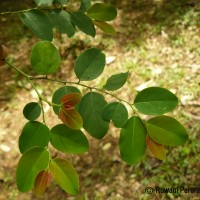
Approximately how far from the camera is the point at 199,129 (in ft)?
7.49

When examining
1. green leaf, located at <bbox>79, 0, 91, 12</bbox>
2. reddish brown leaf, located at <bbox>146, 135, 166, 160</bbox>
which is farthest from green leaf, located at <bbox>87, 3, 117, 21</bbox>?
reddish brown leaf, located at <bbox>146, 135, 166, 160</bbox>

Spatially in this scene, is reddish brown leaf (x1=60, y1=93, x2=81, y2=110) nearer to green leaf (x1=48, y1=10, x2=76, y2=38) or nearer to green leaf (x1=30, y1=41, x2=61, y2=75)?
green leaf (x1=30, y1=41, x2=61, y2=75)

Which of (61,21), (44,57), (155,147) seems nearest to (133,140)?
(155,147)

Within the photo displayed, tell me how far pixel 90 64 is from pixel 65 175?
0.25m

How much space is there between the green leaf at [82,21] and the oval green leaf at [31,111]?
228mm

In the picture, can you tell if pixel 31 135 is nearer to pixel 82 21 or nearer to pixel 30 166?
pixel 30 166

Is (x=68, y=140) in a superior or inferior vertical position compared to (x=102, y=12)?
inferior

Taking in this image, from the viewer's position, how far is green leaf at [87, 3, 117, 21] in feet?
2.41

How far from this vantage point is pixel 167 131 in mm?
557

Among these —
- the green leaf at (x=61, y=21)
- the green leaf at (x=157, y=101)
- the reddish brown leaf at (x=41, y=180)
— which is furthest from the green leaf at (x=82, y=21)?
the reddish brown leaf at (x=41, y=180)

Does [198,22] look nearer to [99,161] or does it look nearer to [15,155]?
[99,161]

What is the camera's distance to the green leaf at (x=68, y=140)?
570 millimetres

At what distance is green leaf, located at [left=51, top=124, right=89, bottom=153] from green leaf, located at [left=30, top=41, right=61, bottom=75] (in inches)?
5.8

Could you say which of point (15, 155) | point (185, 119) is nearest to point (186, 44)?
point (185, 119)
